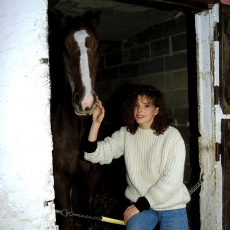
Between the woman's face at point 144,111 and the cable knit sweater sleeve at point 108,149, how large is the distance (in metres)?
0.21

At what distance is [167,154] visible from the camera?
7.07ft

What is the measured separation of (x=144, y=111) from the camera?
229cm

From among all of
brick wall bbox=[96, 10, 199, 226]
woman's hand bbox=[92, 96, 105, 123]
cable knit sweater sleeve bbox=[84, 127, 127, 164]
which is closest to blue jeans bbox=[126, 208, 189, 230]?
cable knit sweater sleeve bbox=[84, 127, 127, 164]

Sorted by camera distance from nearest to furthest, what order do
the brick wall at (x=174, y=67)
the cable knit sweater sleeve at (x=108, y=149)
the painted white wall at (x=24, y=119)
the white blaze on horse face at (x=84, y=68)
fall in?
the painted white wall at (x=24, y=119) < the white blaze on horse face at (x=84, y=68) < the cable knit sweater sleeve at (x=108, y=149) < the brick wall at (x=174, y=67)

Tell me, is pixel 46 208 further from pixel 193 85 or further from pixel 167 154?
pixel 193 85

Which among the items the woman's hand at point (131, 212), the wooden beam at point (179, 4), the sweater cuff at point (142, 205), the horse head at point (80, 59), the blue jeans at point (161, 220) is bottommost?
the blue jeans at point (161, 220)

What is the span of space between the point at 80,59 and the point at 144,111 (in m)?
0.64

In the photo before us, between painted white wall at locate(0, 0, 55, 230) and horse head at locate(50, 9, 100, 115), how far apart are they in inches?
21.4

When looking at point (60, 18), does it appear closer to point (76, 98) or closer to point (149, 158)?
point (76, 98)

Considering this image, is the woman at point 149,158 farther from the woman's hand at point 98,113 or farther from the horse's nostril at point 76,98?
the horse's nostril at point 76,98

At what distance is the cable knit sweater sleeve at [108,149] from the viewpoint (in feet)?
Answer: 7.38

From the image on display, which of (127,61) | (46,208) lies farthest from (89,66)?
(127,61)

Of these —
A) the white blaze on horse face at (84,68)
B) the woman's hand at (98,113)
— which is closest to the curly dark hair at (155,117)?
the woman's hand at (98,113)

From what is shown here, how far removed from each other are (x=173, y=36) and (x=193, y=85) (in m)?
0.67
